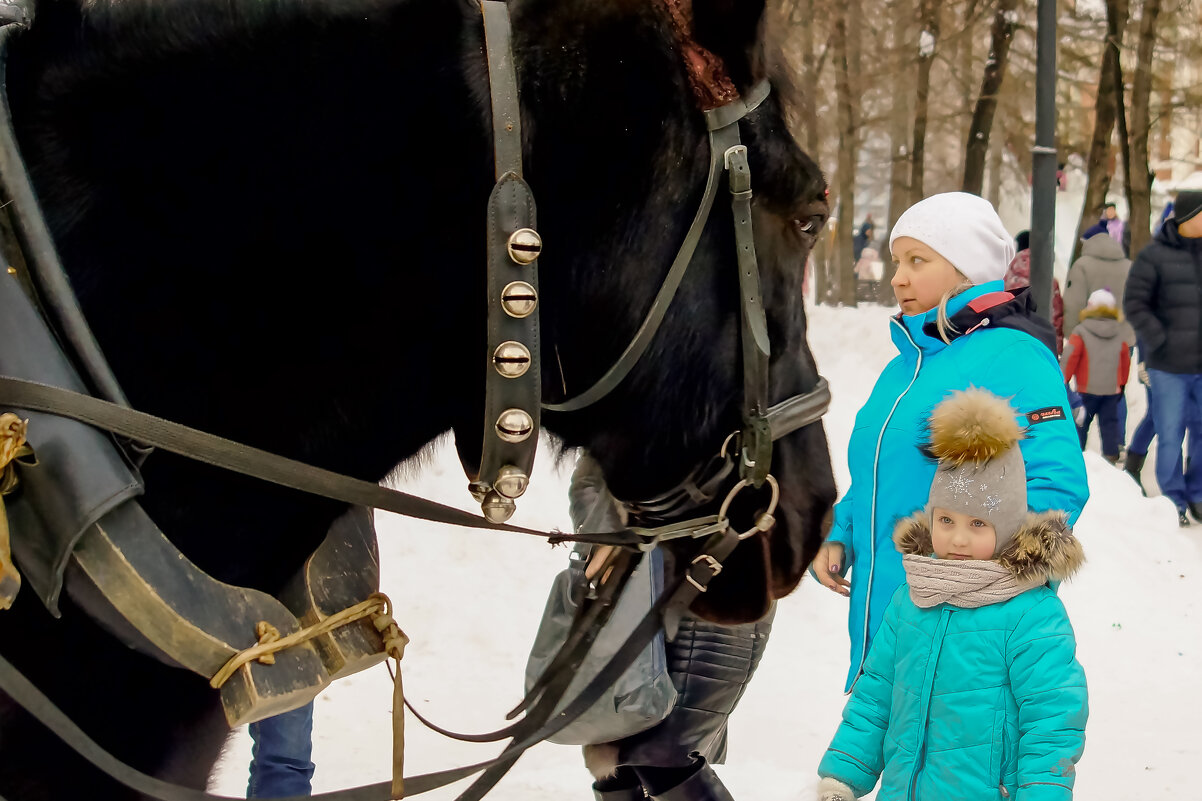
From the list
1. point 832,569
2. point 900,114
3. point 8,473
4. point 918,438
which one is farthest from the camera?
point 900,114

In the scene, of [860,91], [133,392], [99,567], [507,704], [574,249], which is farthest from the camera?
[860,91]

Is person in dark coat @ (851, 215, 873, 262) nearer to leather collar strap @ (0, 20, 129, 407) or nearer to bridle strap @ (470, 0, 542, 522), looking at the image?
bridle strap @ (470, 0, 542, 522)

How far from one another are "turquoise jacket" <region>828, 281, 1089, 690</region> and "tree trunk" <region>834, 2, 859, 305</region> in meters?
11.0

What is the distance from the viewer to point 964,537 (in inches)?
119

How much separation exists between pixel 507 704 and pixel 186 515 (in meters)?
4.46

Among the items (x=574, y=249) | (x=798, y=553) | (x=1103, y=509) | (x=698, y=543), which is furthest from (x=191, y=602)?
(x=1103, y=509)

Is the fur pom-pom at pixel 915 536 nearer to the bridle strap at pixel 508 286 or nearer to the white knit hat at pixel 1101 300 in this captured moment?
the bridle strap at pixel 508 286

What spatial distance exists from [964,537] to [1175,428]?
686 cm

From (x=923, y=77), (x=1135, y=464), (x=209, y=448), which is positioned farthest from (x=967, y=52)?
(x=209, y=448)

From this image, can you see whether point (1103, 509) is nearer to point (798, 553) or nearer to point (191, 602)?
point (798, 553)

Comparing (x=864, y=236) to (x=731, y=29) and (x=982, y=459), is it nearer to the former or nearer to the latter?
(x=982, y=459)

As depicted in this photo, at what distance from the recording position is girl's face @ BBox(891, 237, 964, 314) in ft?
11.3

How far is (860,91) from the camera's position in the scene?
1553cm

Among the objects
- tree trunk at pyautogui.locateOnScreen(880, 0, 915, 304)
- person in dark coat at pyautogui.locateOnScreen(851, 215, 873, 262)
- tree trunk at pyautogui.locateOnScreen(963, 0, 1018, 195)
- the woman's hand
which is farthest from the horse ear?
person in dark coat at pyautogui.locateOnScreen(851, 215, 873, 262)
